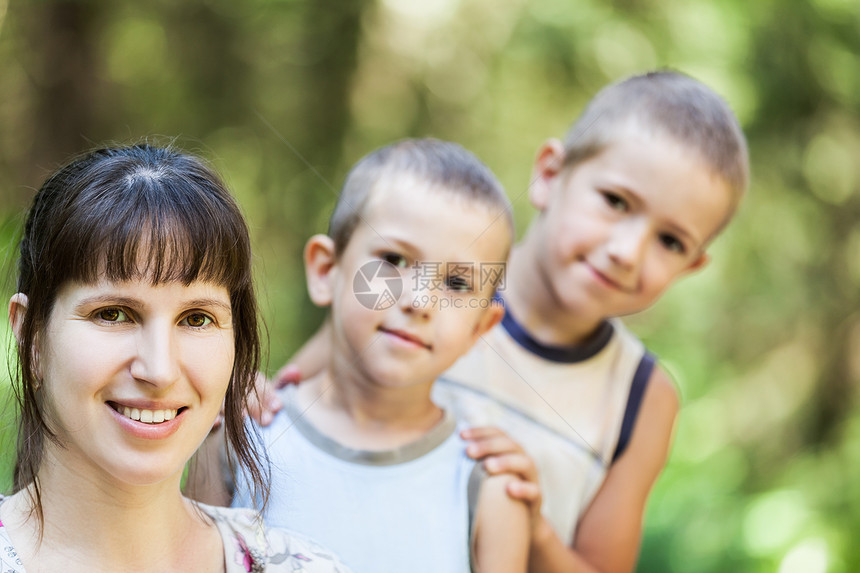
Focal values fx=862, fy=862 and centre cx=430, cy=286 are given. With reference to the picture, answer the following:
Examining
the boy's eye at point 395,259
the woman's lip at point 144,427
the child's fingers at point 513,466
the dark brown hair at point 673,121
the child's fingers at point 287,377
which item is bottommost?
the child's fingers at point 513,466

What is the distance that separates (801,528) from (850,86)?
2107mm

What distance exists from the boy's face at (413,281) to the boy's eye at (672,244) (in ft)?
1.68

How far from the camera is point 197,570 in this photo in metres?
1.19

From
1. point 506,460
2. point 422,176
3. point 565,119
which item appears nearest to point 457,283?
point 422,176

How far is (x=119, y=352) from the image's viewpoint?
1045mm

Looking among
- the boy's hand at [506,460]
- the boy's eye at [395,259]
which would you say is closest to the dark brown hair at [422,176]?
the boy's eye at [395,259]

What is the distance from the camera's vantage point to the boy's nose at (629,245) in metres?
1.88

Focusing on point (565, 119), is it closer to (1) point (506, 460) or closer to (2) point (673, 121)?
(2) point (673, 121)

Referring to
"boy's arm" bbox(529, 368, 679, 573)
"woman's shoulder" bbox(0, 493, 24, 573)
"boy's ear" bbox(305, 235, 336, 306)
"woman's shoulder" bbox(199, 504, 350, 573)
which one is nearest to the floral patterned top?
"woman's shoulder" bbox(199, 504, 350, 573)

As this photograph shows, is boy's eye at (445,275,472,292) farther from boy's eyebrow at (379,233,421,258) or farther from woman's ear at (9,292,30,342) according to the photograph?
woman's ear at (9,292,30,342)

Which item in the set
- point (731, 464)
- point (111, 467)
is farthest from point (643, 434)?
point (731, 464)

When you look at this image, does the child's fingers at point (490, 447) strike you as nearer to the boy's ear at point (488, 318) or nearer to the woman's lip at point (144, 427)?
the boy's ear at point (488, 318)

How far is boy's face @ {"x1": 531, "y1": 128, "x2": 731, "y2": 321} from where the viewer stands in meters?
1.88

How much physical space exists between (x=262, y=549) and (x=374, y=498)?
0.30 metres
